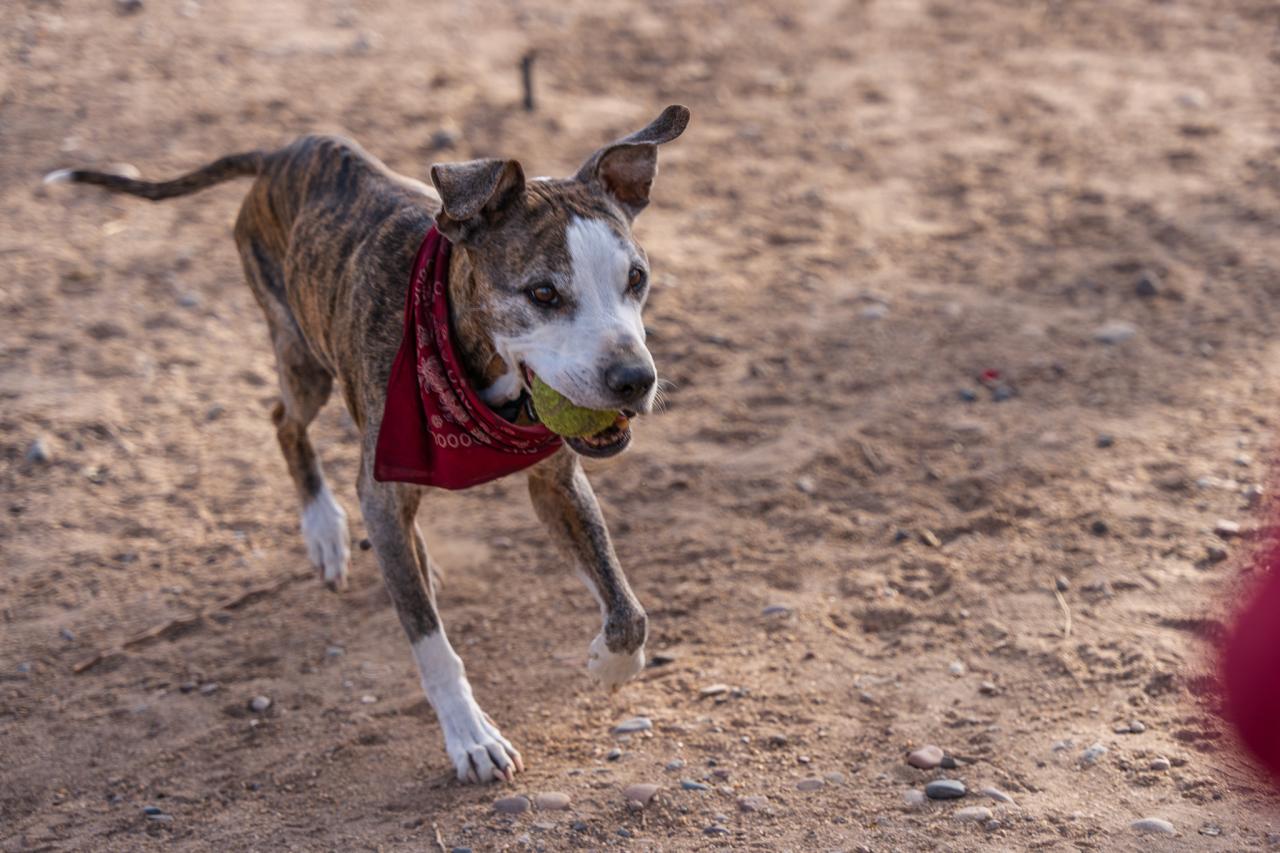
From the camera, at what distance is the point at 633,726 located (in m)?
4.77

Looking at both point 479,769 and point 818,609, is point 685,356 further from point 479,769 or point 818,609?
point 479,769

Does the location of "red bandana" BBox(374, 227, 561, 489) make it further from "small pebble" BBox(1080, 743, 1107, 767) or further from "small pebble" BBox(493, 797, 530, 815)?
"small pebble" BBox(1080, 743, 1107, 767)

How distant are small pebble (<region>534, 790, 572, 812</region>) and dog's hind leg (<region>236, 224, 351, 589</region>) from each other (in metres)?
1.51

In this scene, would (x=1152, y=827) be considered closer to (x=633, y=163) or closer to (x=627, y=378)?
(x=627, y=378)

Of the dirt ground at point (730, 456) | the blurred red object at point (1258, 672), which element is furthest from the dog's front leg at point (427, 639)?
the blurred red object at point (1258, 672)

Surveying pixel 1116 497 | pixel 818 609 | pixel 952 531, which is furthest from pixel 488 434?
pixel 1116 497

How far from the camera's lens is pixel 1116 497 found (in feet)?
19.2

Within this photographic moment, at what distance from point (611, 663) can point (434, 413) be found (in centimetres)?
94

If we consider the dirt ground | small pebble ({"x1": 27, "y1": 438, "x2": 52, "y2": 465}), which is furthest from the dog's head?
small pebble ({"x1": 27, "y1": 438, "x2": 52, "y2": 465})

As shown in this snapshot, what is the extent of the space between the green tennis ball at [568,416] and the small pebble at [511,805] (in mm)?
1087

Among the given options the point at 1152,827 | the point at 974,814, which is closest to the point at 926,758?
the point at 974,814

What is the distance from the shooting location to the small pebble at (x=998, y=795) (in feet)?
14.0

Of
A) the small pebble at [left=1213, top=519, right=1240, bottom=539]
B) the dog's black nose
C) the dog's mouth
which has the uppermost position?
the dog's black nose

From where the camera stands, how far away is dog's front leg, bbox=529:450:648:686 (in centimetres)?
457
